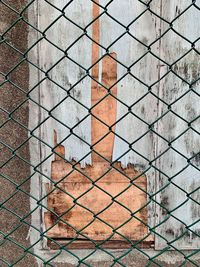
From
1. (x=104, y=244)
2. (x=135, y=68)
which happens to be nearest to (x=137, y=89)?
(x=135, y=68)

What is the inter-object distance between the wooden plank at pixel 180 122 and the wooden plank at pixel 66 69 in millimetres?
347

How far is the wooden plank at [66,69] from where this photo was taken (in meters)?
2.08

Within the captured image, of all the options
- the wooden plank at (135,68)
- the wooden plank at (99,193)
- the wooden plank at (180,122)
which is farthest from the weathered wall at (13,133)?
the wooden plank at (180,122)

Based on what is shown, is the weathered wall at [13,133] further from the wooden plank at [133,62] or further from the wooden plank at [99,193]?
the wooden plank at [133,62]

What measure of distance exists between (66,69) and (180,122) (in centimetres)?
58

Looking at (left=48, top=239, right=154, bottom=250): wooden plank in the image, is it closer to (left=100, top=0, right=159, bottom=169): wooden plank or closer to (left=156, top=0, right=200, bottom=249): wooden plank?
(left=156, top=0, right=200, bottom=249): wooden plank

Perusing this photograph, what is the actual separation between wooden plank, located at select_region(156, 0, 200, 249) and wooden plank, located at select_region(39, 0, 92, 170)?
0.35m

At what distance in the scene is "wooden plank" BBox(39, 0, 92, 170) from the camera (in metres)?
2.08

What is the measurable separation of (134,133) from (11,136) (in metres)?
0.58

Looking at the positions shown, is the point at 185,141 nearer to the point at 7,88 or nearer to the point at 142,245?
the point at 142,245

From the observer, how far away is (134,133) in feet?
7.28

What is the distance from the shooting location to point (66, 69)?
215 centimetres

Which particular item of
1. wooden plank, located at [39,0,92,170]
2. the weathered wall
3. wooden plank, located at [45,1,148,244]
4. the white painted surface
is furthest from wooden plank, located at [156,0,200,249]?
the weathered wall

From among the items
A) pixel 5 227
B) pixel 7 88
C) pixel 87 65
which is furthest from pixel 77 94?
pixel 5 227
